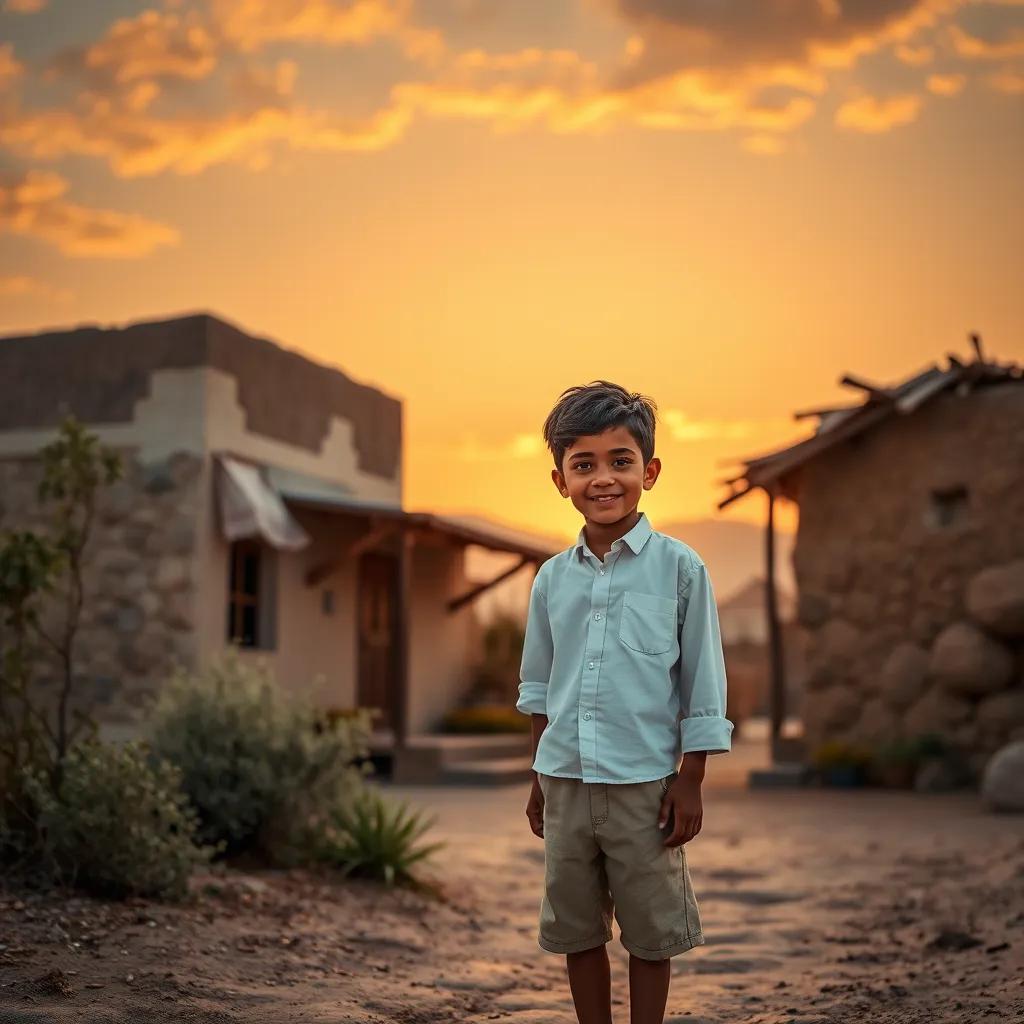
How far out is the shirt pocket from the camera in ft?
10.7

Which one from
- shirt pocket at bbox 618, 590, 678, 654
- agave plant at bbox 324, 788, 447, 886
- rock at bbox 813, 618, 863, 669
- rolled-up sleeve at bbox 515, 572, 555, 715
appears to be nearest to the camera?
shirt pocket at bbox 618, 590, 678, 654

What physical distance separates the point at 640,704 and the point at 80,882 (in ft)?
9.12

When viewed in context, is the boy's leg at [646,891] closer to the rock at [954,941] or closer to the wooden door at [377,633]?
the rock at [954,941]

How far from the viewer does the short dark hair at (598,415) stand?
3387 millimetres

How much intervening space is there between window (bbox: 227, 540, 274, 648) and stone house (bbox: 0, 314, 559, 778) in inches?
0.8

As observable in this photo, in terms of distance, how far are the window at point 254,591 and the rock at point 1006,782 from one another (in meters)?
6.84

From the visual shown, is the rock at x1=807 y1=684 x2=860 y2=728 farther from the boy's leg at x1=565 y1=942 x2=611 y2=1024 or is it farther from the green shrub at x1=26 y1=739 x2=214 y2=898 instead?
the boy's leg at x1=565 y1=942 x2=611 y2=1024

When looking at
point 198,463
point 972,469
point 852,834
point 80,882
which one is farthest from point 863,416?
point 80,882

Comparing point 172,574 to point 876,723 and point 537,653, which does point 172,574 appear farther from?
point 537,653

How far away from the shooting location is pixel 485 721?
50.3 feet

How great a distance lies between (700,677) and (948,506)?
998cm

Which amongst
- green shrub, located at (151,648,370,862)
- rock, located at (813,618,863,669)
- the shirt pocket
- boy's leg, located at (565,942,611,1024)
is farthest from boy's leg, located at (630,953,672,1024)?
rock, located at (813,618,863,669)

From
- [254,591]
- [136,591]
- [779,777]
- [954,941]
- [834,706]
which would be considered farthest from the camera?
[254,591]

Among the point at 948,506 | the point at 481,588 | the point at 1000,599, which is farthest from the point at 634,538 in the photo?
the point at 481,588
